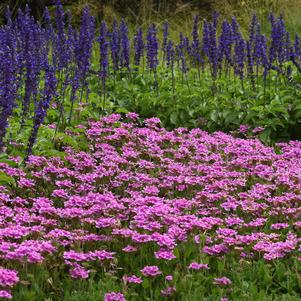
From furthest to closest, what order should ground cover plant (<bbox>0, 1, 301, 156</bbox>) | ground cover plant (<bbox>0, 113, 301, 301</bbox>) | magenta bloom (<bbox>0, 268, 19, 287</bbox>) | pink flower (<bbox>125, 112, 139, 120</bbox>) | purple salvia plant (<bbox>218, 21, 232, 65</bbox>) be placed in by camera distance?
purple salvia plant (<bbox>218, 21, 232, 65</bbox>), pink flower (<bbox>125, 112, 139, 120</bbox>), ground cover plant (<bbox>0, 1, 301, 156</bbox>), ground cover plant (<bbox>0, 113, 301, 301</bbox>), magenta bloom (<bbox>0, 268, 19, 287</bbox>)

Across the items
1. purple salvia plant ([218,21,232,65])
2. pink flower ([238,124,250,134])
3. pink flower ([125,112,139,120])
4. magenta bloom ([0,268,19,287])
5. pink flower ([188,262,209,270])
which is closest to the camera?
magenta bloom ([0,268,19,287])

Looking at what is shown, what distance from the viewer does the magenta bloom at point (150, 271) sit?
384cm

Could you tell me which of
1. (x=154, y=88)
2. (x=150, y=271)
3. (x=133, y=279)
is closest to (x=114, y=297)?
(x=133, y=279)

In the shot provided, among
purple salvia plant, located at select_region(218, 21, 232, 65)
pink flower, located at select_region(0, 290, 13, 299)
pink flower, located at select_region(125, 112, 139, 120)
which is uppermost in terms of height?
purple salvia plant, located at select_region(218, 21, 232, 65)

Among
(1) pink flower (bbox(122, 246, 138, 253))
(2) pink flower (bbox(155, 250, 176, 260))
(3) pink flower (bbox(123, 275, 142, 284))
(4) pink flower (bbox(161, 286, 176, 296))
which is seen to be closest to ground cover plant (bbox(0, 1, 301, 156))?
(1) pink flower (bbox(122, 246, 138, 253))

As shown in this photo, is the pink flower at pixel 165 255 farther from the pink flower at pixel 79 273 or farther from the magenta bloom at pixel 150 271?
the pink flower at pixel 79 273

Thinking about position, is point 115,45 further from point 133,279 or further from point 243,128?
point 133,279

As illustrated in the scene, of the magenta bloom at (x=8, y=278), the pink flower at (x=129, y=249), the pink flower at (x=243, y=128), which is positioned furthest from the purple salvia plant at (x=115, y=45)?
the magenta bloom at (x=8, y=278)

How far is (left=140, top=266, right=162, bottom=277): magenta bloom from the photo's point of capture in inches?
151

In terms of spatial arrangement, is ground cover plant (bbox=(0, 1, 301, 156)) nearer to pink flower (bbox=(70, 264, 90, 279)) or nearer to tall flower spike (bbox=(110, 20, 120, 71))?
tall flower spike (bbox=(110, 20, 120, 71))

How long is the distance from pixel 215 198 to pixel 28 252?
2.00m

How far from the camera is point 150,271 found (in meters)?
3.86

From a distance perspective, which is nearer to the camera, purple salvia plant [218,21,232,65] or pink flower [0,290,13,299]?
pink flower [0,290,13,299]

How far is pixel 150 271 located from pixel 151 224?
0.58 m
